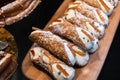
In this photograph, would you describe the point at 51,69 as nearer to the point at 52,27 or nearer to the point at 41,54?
the point at 41,54

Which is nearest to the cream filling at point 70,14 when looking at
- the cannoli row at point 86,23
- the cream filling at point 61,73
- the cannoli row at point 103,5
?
the cannoli row at point 86,23

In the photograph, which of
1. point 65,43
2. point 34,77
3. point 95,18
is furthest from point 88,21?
point 34,77

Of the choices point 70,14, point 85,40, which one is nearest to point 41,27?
point 70,14

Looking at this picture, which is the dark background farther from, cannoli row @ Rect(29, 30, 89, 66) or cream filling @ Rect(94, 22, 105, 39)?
cream filling @ Rect(94, 22, 105, 39)

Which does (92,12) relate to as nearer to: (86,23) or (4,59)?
(86,23)

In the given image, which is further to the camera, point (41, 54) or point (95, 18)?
point (95, 18)
